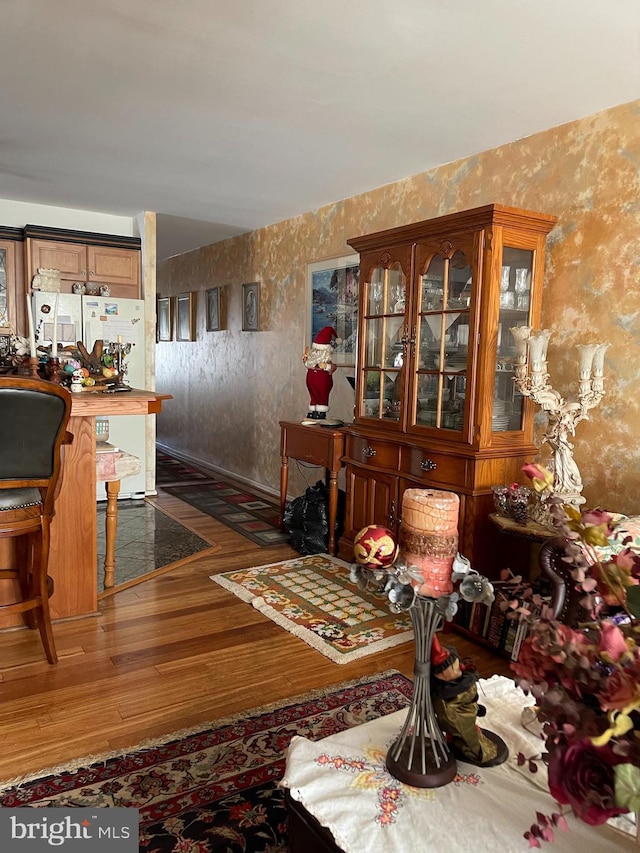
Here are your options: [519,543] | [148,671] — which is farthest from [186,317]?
[148,671]

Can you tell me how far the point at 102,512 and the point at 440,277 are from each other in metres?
3.31

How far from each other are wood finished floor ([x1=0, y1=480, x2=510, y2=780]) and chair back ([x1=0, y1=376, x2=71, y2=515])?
2.39 ft

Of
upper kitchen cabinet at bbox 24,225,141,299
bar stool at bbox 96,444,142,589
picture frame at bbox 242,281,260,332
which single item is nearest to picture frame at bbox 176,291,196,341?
picture frame at bbox 242,281,260,332

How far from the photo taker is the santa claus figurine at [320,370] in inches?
168

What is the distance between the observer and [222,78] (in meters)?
2.68

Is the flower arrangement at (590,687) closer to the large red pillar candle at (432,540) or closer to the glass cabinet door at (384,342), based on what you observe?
the large red pillar candle at (432,540)

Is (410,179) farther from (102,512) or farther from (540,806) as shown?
(540,806)

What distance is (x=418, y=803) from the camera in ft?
3.79

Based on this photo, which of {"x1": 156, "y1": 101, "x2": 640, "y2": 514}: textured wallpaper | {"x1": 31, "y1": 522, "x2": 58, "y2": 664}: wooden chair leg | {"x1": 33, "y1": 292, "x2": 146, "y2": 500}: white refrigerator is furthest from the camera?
{"x1": 33, "y1": 292, "x2": 146, "y2": 500}: white refrigerator

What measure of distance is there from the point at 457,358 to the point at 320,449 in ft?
4.33

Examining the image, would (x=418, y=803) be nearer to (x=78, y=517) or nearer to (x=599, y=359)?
(x=599, y=359)

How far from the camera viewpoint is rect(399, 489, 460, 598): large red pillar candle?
3.78 feet

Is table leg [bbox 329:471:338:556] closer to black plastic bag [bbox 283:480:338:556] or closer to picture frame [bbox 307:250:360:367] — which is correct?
black plastic bag [bbox 283:480:338:556]

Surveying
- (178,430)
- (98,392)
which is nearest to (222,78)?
(98,392)
